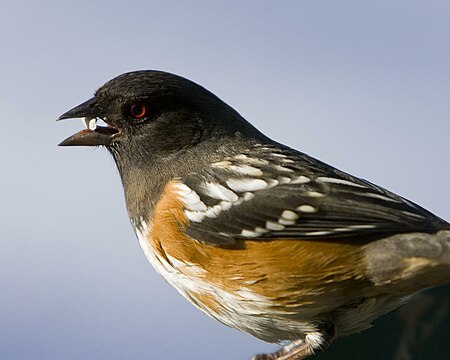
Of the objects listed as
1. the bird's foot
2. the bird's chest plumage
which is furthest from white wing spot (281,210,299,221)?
the bird's foot

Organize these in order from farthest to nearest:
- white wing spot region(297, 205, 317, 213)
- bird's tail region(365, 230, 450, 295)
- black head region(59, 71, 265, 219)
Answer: black head region(59, 71, 265, 219), white wing spot region(297, 205, 317, 213), bird's tail region(365, 230, 450, 295)

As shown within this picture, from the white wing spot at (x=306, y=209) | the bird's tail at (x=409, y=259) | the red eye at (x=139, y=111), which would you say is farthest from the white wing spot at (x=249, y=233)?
the red eye at (x=139, y=111)

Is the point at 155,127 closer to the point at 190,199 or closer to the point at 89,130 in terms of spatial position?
the point at 89,130

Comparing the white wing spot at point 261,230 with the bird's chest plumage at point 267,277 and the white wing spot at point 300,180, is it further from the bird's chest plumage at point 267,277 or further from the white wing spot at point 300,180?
the white wing spot at point 300,180

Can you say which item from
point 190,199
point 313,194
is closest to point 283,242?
point 313,194

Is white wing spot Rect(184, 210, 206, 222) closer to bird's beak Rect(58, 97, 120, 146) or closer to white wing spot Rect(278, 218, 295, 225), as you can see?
white wing spot Rect(278, 218, 295, 225)

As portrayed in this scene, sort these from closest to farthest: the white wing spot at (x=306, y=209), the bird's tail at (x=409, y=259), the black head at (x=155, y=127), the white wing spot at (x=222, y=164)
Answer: the bird's tail at (x=409, y=259) → the white wing spot at (x=306, y=209) → the white wing spot at (x=222, y=164) → the black head at (x=155, y=127)
